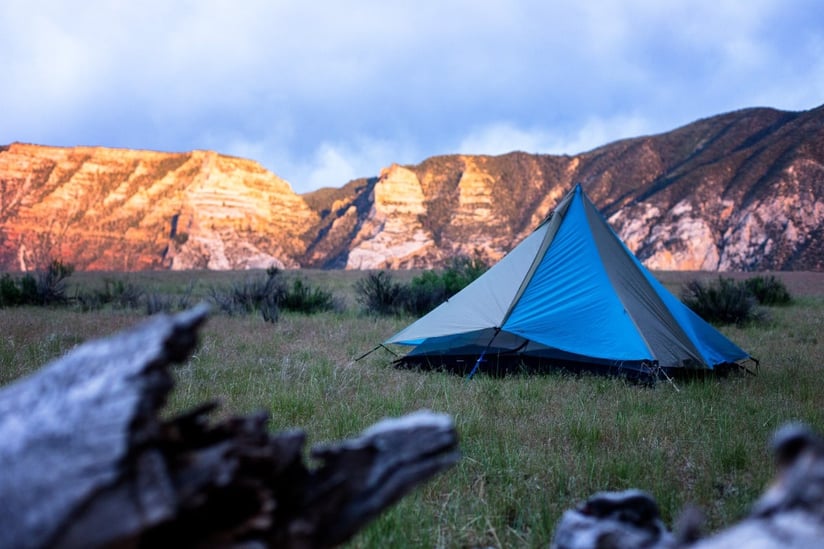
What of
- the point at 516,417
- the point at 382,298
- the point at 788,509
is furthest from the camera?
the point at 382,298

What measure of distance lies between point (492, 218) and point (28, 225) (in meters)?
60.1

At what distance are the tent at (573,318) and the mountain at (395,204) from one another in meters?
54.5

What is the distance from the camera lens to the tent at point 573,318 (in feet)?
18.3

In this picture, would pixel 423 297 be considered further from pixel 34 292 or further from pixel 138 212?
pixel 138 212

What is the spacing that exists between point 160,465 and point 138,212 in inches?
3477

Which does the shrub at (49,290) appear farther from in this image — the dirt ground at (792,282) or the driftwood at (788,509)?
the dirt ground at (792,282)

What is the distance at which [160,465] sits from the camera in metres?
0.81

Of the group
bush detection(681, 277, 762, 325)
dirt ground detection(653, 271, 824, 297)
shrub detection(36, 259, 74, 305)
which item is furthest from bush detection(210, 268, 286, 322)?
A: dirt ground detection(653, 271, 824, 297)

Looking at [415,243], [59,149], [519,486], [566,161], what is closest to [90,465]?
[519,486]

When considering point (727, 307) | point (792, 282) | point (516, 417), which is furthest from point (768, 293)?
point (516, 417)

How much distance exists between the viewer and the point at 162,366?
0.84 m

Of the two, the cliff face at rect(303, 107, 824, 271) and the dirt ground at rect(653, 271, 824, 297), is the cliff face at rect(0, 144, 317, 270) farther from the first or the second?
the dirt ground at rect(653, 271, 824, 297)

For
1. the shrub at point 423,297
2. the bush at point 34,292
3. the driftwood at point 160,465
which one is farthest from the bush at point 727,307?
the bush at point 34,292

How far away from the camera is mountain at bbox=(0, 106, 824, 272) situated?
189ft
